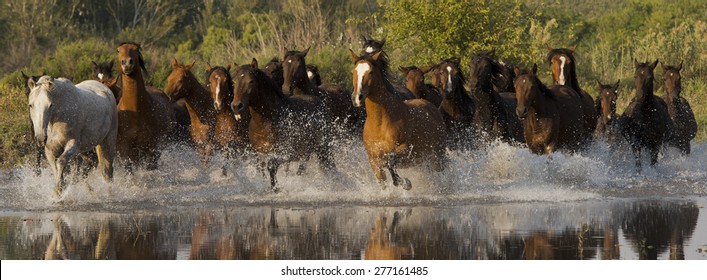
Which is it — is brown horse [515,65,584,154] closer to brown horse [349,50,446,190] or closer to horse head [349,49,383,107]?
brown horse [349,50,446,190]

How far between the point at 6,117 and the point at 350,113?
7835 mm

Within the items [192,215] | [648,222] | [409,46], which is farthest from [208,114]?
[409,46]

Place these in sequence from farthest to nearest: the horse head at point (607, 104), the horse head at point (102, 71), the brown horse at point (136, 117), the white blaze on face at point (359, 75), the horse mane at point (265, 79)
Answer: the horse head at point (607, 104)
the horse head at point (102, 71)
the brown horse at point (136, 117)
the horse mane at point (265, 79)
the white blaze on face at point (359, 75)

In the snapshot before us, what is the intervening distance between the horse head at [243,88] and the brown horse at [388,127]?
1.56 m

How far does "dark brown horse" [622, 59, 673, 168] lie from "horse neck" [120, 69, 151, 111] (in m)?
6.70

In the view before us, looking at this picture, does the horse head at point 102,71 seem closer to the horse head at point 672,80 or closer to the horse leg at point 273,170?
the horse leg at point 273,170

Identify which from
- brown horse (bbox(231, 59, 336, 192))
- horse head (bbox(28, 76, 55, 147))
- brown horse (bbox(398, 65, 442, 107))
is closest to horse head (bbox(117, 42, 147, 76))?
brown horse (bbox(231, 59, 336, 192))

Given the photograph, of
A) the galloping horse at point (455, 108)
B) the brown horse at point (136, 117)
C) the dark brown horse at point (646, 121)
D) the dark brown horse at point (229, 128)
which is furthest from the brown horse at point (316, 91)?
the dark brown horse at point (646, 121)

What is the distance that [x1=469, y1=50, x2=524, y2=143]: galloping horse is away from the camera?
17.1m

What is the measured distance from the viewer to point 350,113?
18.4m

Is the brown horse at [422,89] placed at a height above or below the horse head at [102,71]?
below

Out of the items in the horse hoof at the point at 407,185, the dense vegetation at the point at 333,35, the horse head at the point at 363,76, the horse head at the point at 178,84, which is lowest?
the horse hoof at the point at 407,185

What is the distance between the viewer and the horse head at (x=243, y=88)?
15.5 metres

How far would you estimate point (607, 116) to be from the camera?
19672mm
